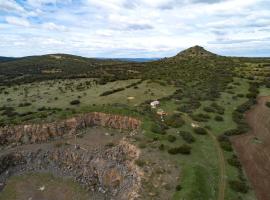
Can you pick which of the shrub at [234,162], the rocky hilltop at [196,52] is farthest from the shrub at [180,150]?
the rocky hilltop at [196,52]

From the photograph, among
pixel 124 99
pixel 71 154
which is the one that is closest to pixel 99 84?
pixel 124 99

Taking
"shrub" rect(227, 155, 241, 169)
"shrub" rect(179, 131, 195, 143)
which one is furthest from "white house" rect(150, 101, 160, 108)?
"shrub" rect(227, 155, 241, 169)

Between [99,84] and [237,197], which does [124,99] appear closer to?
[99,84]

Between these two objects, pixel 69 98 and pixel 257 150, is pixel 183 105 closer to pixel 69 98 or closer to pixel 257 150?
pixel 257 150

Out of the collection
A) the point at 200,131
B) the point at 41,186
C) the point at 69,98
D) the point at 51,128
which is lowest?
the point at 41,186

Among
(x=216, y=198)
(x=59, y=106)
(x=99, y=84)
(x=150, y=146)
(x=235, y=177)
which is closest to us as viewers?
(x=216, y=198)

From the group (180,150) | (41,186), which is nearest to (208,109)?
(180,150)
